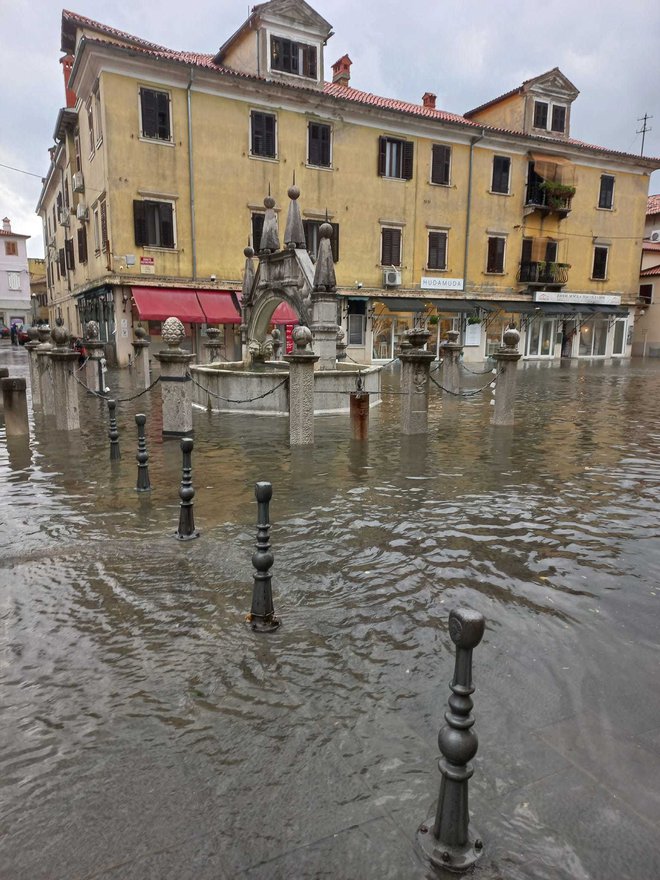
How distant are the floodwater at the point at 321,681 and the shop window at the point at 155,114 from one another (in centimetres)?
2080

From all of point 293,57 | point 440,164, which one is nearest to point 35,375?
point 293,57

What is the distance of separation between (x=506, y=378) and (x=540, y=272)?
2533 cm

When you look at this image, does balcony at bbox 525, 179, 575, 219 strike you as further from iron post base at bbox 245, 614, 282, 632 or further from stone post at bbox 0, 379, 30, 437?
iron post base at bbox 245, 614, 282, 632

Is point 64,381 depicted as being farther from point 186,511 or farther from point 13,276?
point 13,276

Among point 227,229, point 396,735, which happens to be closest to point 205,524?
point 396,735

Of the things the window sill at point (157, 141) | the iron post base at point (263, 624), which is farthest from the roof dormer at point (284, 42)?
the iron post base at point (263, 624)

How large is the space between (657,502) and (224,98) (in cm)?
2451

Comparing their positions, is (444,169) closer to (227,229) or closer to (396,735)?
(227,229)

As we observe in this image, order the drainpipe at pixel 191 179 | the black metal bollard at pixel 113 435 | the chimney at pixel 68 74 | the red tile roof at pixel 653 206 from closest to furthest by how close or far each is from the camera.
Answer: the black metal bollard at pixel 113 435 → the drainpipe at pixel 191 179 → the chimney at pixel 68 74 → the red tile roof at pixel 653 206

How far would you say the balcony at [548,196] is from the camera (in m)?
32.8

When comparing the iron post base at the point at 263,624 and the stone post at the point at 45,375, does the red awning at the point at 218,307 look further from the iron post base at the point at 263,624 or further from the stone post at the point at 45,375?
the iron post base at the point at 263,624

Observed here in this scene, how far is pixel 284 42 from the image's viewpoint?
26453 mm

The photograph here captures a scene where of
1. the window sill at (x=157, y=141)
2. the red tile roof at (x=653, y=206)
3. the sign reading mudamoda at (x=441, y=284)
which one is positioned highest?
the red tile roof at (x=653, y=206)

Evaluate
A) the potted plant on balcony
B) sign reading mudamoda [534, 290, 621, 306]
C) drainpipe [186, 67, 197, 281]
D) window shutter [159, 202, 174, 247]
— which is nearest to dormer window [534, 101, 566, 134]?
the potted plant on balcony
